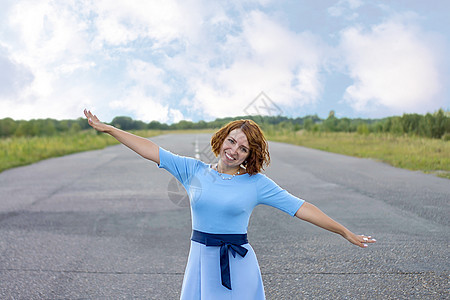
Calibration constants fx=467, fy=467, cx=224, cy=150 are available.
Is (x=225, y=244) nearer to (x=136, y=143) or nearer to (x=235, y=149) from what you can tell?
(x=235, y=149)

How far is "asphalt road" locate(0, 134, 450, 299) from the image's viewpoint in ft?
12.5

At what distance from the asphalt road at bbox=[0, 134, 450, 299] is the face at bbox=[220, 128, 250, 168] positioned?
100 cm

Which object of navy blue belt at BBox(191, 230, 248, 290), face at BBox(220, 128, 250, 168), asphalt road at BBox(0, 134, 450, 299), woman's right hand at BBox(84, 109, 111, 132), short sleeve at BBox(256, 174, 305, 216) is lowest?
asphalt road at BBox(0, 134, 450, 299)

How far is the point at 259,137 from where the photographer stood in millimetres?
2570

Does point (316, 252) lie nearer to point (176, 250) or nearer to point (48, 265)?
point (176, 250)

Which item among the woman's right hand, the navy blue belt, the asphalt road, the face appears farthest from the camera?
the asphalt road

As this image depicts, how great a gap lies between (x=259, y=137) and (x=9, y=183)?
389 inches

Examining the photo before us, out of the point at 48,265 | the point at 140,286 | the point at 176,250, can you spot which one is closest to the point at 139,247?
the point at 176,250

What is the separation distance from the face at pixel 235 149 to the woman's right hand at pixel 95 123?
0.70 meters

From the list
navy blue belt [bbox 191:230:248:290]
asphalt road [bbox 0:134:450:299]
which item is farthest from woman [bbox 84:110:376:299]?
asphalt road [bbox 0:134:450:299]

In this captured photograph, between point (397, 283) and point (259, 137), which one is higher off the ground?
point (259, 137)

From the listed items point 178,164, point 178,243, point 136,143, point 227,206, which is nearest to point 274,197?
point 227,206

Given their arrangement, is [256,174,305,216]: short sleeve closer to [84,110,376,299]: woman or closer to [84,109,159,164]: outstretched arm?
[84,110,376,299]: woman

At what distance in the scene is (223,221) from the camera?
2.43 metres
